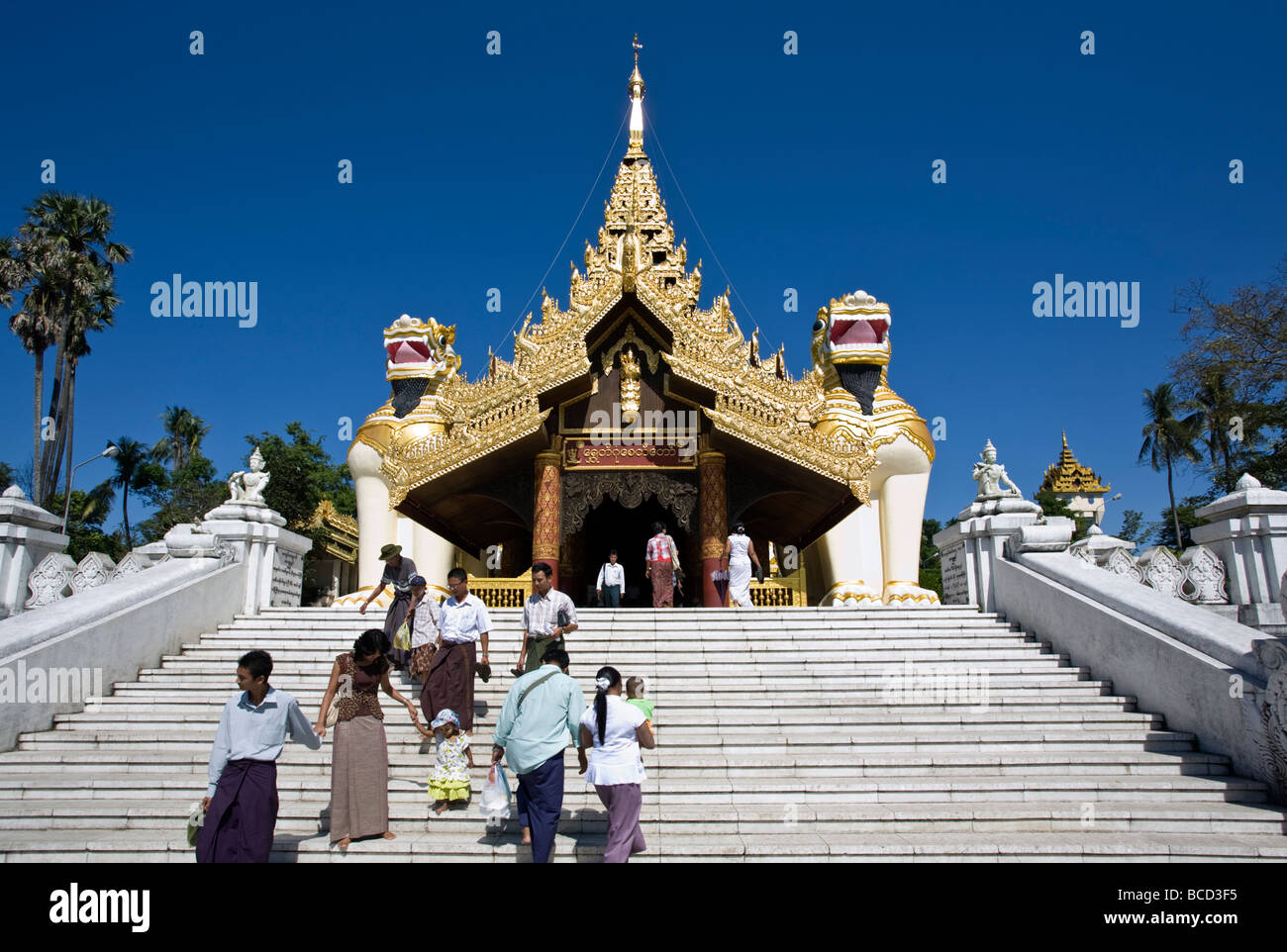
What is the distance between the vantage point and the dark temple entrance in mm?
18469

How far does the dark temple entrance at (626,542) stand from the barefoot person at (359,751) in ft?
40.9

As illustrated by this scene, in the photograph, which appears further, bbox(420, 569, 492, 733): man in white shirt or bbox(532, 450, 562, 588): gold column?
bbox(532, 450, 562, 588): gold column

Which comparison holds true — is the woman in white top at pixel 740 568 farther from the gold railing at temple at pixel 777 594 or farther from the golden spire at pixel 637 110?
the golden spire at pixel 637 110

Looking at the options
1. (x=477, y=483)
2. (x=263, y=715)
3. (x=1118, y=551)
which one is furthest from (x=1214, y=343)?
(x=263, y=715)

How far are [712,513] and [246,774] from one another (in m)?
10.4

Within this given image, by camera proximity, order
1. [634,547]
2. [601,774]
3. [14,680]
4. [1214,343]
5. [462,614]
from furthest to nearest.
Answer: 1. [634,547]
2. [1214,343]
3. [14,680]
4. [462,614]
5. [601,774]

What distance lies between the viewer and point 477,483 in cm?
1468

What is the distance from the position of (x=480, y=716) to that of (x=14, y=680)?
403 cm

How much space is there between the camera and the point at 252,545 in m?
11.5

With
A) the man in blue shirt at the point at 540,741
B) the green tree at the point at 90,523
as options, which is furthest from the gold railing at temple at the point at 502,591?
the green tree at the point at 90,523

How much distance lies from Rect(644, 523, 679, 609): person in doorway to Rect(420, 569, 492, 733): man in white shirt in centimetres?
583

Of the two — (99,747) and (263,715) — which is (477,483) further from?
(263,715)

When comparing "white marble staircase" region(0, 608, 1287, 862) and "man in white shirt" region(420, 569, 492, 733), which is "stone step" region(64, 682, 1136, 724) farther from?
"man in white shirt" region(420, 569, 492, 733)

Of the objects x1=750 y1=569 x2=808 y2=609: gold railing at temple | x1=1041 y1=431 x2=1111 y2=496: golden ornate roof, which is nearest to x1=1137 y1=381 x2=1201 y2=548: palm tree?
x1=1041 y1=431 x2=1111 y2=496: golden ornate roof
